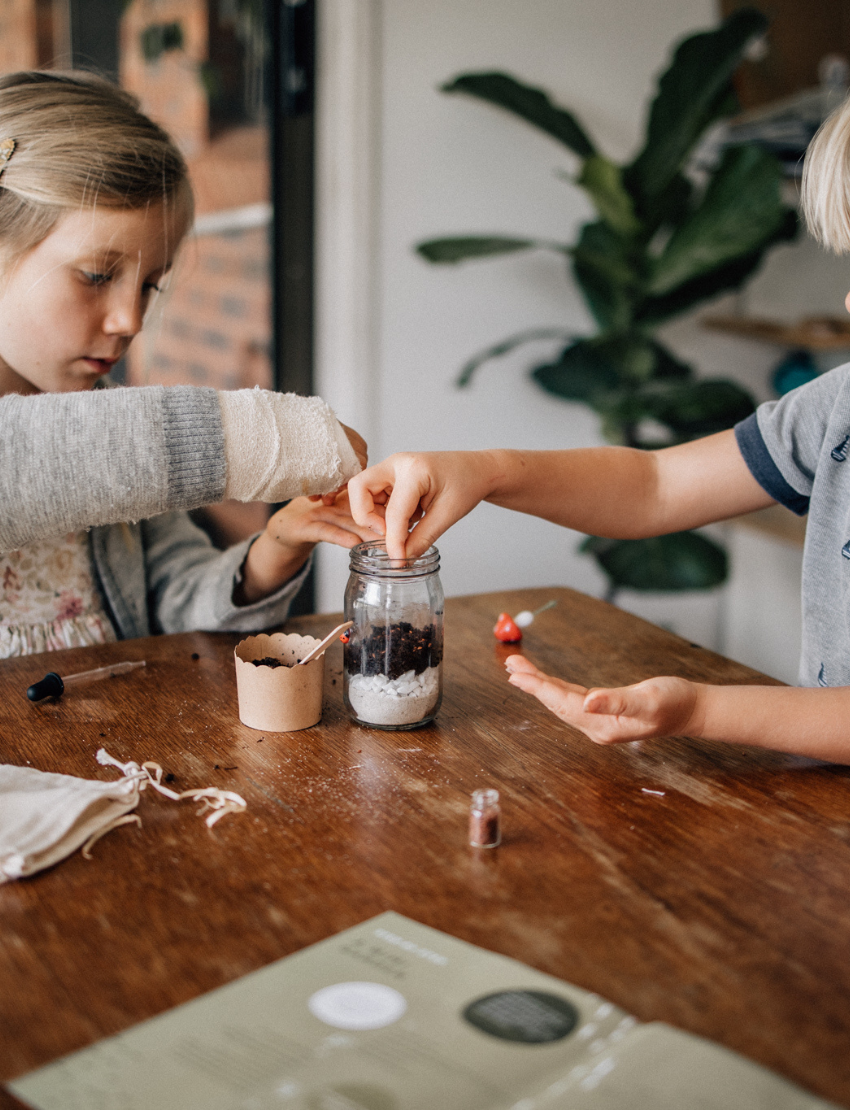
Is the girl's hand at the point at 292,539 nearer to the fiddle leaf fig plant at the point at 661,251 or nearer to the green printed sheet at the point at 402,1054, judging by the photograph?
the green printed sheet at the point at 402,1054

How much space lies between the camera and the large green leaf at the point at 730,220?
1.93 metres

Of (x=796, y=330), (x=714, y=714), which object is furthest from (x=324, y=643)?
(x=796, y=330)

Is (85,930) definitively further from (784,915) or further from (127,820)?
(784,915)

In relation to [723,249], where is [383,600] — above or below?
below

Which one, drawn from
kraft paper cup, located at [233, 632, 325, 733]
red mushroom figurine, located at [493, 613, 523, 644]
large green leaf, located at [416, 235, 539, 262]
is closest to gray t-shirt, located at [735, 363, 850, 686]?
red mushroom figurine, located at [493, 613, 523, 644]

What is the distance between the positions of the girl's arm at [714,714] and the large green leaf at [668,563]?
1317 millimetres

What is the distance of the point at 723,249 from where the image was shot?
6.50 feet

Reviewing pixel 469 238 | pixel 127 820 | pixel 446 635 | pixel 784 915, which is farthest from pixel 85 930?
pixel 469 238

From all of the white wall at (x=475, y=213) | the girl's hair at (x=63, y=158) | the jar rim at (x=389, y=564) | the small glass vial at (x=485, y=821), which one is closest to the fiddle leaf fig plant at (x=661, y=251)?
the white wall at (x=475, y=213)

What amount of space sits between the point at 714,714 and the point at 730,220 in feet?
4.94

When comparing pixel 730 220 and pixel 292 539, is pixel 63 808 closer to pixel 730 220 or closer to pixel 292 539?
pixel 292 539

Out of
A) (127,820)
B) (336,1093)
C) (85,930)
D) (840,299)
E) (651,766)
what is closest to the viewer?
(336,1093)

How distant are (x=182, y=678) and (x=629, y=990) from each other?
57 cm

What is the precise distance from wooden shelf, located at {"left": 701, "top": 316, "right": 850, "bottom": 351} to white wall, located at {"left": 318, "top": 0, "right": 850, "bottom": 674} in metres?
Result: 0.23
